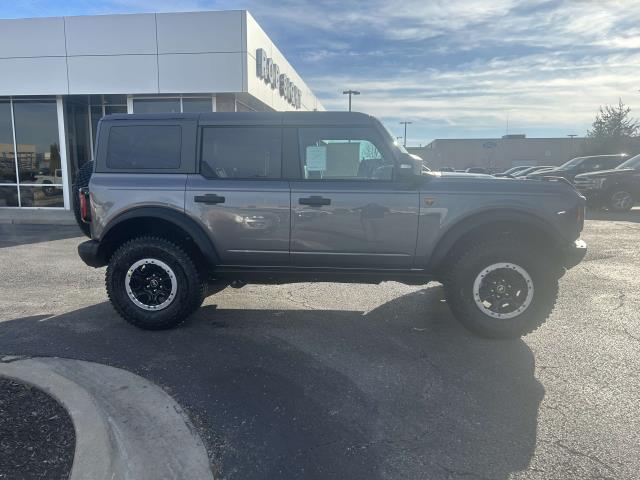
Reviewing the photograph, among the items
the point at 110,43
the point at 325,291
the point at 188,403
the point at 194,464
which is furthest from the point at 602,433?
the point at 110,43

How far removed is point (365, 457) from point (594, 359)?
8.08 ft

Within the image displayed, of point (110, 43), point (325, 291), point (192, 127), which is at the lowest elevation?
point (325, 291)

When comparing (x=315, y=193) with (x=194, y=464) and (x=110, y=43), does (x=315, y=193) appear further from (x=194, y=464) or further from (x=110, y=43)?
(x=110, y=43)

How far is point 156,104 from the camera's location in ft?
45.4

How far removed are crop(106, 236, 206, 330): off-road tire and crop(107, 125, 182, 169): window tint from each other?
0.75m

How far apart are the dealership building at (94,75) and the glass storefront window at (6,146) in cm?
3

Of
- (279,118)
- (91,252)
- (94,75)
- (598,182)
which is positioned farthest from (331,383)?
(598,182)

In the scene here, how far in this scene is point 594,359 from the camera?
4.07 m

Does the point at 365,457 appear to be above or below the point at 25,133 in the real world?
below

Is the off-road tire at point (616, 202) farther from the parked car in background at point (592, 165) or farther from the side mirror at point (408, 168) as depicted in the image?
the side mirror at point (408, 168)

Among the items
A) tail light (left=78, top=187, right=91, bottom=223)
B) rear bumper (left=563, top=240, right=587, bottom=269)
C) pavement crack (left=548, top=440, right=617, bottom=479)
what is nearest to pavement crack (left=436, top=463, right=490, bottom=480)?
pavement crack (left=548, top=440, right=617, bottom=479)

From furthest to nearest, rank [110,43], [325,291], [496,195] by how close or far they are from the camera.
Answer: [110,43] → [325,291] → [496,195]

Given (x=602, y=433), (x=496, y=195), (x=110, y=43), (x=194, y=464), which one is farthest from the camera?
(x=110, y=43)

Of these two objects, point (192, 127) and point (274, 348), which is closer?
point (274, 348)
